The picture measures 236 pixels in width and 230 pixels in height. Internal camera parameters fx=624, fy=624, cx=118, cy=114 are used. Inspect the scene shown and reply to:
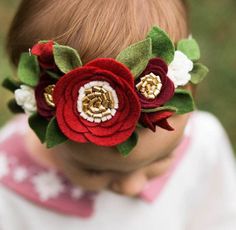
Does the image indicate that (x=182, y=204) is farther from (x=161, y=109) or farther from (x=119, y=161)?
(x=161, y=109)

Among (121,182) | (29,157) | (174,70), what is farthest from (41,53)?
(29,157)

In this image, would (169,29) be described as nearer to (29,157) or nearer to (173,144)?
(173,144)

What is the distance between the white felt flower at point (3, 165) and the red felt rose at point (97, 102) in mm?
466

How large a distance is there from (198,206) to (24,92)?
0.74 metres

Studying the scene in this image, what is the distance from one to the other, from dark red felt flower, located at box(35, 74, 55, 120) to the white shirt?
0.42 meters

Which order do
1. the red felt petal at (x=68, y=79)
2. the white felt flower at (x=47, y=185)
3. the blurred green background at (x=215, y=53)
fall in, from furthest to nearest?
the blurred green background at (x=215, y=53) → the white felt flower at (x=47, y=185) → the red felt petal at (x=68, y=79)

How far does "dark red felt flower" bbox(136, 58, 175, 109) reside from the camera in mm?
994

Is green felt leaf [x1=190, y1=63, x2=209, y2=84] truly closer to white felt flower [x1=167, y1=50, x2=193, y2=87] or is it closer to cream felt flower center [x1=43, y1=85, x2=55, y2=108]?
white felt flower [x1=167, y1=50, x2=193, y2=87]

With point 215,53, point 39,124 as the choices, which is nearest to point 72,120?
point 39,124

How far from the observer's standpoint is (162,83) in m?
1.01

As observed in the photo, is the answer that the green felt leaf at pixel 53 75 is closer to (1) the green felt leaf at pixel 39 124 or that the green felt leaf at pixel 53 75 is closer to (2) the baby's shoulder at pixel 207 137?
(1) the green felt leaf at pixel 39 124

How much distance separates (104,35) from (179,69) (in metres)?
0.14

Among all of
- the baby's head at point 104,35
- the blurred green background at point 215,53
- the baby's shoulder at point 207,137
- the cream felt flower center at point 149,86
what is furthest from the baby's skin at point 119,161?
the blurred green background at point 215,53

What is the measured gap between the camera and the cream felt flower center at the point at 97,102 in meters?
0.96
